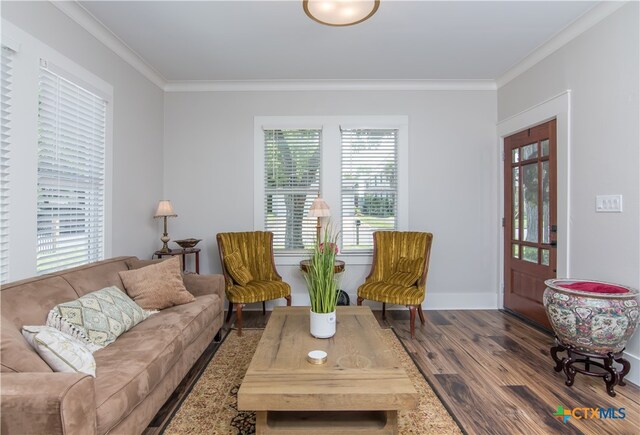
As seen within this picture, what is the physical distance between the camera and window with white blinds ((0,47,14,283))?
1.91 metres

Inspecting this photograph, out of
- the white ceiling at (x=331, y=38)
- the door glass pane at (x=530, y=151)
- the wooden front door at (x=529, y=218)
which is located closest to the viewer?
the white ceiling at (x=331, y=38)

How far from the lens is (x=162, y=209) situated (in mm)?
3354

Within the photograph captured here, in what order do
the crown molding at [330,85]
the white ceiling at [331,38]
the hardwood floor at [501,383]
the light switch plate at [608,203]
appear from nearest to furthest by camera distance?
the hardwood floor at [501,383], the light switch plate at [608,203], the white ceiling at [331,38], the crown molding at [330,85]

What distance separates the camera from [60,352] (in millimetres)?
1354

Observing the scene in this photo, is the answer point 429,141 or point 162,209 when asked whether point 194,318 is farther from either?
point 429,141

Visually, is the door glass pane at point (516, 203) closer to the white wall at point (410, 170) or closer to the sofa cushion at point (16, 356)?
the white wall at point (410, 170)

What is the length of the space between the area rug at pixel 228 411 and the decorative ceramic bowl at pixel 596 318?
1.04m

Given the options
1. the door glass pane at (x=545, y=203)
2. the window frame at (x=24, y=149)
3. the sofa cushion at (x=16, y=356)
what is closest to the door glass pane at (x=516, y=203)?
the door glass pane at (x=545, y=203)

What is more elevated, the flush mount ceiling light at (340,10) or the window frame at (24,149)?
the flush mount ceiling light at (340,10)

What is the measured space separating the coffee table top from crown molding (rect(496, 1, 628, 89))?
9.70ft

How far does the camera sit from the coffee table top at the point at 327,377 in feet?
4.43

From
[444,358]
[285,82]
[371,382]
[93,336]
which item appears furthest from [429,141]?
[93,336]

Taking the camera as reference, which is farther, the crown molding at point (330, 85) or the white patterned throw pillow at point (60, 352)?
the crown molding at point (330, 85)

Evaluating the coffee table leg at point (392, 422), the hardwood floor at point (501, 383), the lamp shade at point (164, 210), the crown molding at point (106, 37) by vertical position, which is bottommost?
the hardwood floor at point (501, 383)
